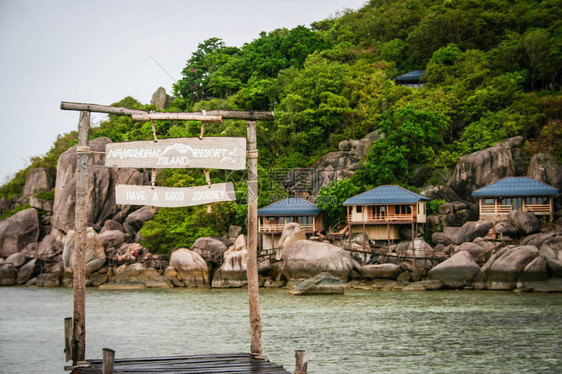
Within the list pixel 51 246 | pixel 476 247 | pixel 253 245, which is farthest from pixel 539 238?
pixel 51 246

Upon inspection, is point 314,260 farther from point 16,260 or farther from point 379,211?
point 16,260

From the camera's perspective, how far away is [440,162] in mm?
51344

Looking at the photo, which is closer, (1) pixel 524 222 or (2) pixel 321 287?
(2) pixel 321 287

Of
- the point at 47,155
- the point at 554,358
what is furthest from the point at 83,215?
the point at 47,155

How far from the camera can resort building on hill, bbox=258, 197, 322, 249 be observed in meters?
49.0

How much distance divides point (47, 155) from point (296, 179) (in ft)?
106

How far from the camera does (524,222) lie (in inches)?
1631

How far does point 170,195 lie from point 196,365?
3217mm

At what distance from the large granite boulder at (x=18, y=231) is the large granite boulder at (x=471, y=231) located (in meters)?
37.0

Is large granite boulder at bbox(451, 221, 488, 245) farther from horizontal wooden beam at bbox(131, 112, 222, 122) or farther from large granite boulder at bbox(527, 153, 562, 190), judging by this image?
horizontal wooden beam at bbox(131, 112, 222, 122)

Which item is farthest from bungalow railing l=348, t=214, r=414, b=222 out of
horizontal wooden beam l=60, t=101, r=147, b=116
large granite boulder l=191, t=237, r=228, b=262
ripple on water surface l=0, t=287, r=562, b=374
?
horizontal wooden beam l=60, t=101, r=147, b=116

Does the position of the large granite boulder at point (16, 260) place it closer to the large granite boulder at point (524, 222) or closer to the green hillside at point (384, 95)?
the green hillside at point (384, 95)

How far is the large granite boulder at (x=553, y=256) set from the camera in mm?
35500

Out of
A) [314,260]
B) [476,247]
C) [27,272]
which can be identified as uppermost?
[476,247]
